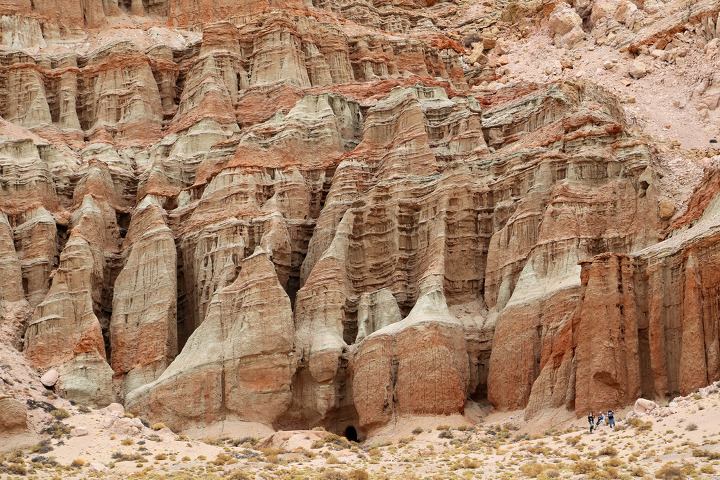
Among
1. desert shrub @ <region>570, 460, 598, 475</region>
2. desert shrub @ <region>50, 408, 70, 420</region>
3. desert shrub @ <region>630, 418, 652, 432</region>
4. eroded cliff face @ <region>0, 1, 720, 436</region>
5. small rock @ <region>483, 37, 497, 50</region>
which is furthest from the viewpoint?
small rock @ <region>483, 37, 497, 50</region>

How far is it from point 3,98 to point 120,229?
1866cm

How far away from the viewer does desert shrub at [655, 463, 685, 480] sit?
4528cm

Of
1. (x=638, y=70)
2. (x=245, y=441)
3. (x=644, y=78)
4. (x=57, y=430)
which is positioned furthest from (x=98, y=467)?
(x=638, y=70)

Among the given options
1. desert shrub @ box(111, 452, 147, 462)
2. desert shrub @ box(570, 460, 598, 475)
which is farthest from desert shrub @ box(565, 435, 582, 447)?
desert shrub @ box(111, 452, 147, 462)

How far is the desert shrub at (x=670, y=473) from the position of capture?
45.3 meters

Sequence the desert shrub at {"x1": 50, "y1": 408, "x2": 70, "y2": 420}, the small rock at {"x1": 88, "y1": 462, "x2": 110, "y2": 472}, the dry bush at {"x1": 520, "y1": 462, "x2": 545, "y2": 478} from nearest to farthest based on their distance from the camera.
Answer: the dry bush at {"x1": 520, "y1": 462, "x2": 545, "y2": 478}, the small rock at {"x1": 88, "y1": 462, "x2": 110, "y2": 472}, the desert shrub at {"x1": 50, "y1": 408, "x2": 70, "y2": 420}

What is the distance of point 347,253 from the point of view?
72500 mm

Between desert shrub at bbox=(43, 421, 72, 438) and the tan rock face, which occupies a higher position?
the tan rock face

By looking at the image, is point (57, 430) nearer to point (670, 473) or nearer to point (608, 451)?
Answer: point (608, 451)

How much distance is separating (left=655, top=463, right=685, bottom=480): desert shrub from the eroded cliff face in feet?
32.7

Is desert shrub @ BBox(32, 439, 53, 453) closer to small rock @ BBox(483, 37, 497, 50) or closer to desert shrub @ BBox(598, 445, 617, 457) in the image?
desert shrub @ BBox(598, 445, 617, 457)

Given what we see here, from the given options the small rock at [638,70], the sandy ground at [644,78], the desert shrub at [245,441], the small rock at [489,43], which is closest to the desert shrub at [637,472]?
the desert shrub at [245,441]

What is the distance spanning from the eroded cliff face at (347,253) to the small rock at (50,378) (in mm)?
427

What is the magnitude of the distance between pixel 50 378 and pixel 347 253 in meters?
16.9
